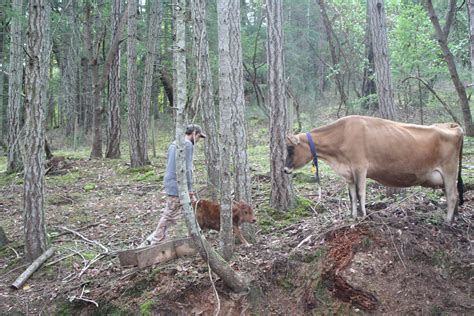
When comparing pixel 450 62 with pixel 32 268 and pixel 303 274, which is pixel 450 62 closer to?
pixel 303 274

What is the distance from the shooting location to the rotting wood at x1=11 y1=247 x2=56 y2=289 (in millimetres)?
7468

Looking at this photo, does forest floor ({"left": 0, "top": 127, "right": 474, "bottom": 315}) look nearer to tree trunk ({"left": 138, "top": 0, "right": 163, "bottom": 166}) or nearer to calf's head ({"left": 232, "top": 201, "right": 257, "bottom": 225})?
calf's head ({"left": 232, "top": 201, "right": 257, "bottom": 225})

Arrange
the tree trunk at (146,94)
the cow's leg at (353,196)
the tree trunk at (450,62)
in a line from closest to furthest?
1. the cow's leg at (353,196)
2. the tree trunk at (450,62)
3. the tree trunk at (146,94)

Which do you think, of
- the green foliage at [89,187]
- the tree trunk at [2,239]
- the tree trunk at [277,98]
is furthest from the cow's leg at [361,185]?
the green foliage at [89,187]

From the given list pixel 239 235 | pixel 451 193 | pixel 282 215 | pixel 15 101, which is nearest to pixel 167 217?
pixel 239 235

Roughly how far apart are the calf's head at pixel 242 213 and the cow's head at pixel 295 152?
948 millimetres

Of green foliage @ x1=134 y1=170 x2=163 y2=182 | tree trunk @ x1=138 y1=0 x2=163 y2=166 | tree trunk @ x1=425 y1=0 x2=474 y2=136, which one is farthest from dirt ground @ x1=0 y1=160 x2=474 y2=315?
tree trunk @ x1=425 y1=0 x2=474 y2=136

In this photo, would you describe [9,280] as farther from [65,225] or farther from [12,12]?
[12,12]

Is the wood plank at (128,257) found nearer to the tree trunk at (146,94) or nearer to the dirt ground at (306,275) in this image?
the dirt ground at (306,275)

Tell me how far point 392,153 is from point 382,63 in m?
2.85

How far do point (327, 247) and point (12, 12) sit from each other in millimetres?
10161

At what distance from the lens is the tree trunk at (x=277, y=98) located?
976cm

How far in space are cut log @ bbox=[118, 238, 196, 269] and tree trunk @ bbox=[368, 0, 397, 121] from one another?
5.01 m

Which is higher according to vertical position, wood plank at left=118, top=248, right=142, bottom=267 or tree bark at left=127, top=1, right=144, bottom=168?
tree bark at left=127, top=1, right=144, bottom=168
